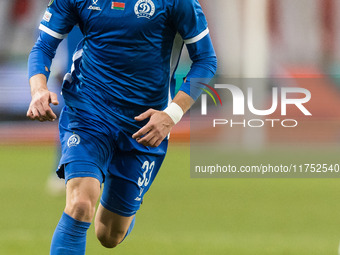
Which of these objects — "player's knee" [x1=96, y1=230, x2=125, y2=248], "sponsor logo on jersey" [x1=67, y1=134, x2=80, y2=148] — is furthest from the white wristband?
"player's knee" [x1=96, y1=230, x2=125, y2=248]

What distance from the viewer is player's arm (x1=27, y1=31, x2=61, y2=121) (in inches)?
139

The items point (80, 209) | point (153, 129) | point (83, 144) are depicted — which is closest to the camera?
point (80, 209)

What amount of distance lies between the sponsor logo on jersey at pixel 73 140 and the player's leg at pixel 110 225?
662mm

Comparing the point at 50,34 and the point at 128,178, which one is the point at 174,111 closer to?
the point at 128,178

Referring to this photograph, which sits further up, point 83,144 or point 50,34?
point 50,34

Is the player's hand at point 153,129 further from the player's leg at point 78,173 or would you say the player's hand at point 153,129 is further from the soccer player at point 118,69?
the player's leg at point 78,173

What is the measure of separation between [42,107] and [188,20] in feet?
3.10

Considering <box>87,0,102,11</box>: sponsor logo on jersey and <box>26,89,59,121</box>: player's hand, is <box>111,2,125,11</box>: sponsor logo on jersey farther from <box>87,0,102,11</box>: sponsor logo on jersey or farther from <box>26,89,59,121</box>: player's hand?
<box>26,89,59,121</box>: player's hand

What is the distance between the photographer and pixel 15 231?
18.6ft

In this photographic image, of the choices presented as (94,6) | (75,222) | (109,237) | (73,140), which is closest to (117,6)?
(94,6)

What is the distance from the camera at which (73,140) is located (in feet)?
12.6

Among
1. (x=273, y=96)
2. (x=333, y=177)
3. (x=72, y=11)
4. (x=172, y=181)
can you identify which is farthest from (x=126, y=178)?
(x=273, y=96)

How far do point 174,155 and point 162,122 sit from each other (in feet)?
23.3

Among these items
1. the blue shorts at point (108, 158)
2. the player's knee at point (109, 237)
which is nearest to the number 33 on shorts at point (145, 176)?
the blue shorts at point (108, 158)
